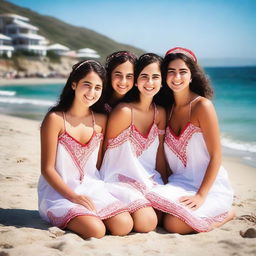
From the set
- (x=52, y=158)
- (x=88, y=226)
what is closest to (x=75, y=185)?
(x=52, y=158)

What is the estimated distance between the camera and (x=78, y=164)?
139 inches

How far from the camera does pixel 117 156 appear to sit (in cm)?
373

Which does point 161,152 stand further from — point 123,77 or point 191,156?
point 123,77

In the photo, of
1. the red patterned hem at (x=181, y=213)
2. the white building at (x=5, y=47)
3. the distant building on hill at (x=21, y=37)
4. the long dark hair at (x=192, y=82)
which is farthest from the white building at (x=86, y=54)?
the red patterned hem at (x=181, y=213)

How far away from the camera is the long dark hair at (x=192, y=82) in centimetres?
380

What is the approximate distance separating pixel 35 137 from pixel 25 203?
4480mm

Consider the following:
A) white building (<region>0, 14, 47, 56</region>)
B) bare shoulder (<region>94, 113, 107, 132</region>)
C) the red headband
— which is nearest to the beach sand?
bare shoulder (<region>94, 113, 107, 132</region>)

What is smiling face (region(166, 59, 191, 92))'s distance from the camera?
3744 mm

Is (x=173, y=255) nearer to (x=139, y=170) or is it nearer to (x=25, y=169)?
(x=139, y=170)

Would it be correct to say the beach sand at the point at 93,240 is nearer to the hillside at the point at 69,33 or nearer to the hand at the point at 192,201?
the hand at the point at 192,201

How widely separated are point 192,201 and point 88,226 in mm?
1011

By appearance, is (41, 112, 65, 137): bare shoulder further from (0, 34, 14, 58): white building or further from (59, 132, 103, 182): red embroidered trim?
(0, 34, 14, 58): white building

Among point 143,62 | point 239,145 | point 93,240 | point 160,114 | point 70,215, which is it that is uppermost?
point 143,62

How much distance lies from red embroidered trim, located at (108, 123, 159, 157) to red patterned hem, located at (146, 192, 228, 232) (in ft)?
1.64
